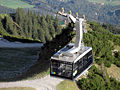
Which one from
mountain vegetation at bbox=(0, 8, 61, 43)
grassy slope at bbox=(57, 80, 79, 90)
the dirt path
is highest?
grassy slope at bbox=(57, 80, 79, 90)

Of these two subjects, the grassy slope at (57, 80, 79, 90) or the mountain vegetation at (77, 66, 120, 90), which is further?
the mountain vegetation at (77, 66, 120, 90)

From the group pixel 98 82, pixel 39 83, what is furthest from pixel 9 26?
pixel 98 82

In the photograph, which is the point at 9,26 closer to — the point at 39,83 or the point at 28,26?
the point at 28,26

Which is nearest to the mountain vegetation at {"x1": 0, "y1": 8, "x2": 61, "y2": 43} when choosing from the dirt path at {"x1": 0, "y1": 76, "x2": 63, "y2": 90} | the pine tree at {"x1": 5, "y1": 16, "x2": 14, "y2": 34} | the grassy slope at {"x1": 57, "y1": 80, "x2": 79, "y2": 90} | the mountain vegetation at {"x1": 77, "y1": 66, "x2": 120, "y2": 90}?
the pine tree at {"x1": 5, "y1": 16, "x2": 14, "y2": 34}

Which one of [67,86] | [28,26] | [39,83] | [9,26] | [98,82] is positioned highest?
[67,86]

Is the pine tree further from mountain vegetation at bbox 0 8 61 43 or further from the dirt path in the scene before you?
the dirt path

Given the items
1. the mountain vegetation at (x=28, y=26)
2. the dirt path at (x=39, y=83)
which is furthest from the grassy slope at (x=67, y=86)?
the mountain vegetation at (x=28, y=26)

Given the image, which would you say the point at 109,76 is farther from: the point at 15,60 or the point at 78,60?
the point at 15,60

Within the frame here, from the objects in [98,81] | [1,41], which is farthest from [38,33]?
[98,81]

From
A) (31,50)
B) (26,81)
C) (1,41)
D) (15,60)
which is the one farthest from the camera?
(1,41)

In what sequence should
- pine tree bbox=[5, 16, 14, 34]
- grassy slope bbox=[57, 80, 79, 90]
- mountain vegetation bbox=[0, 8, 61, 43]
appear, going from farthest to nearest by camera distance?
mountain vegetation bbox=[0, 8, 61, 43], pine tree bbox=[5, 16, 14, 34], grassy slope bbox=[57, 80, 79, 90]

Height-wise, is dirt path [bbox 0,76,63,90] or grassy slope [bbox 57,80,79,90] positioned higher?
grassy slope [bbox 57,80,79,90]
